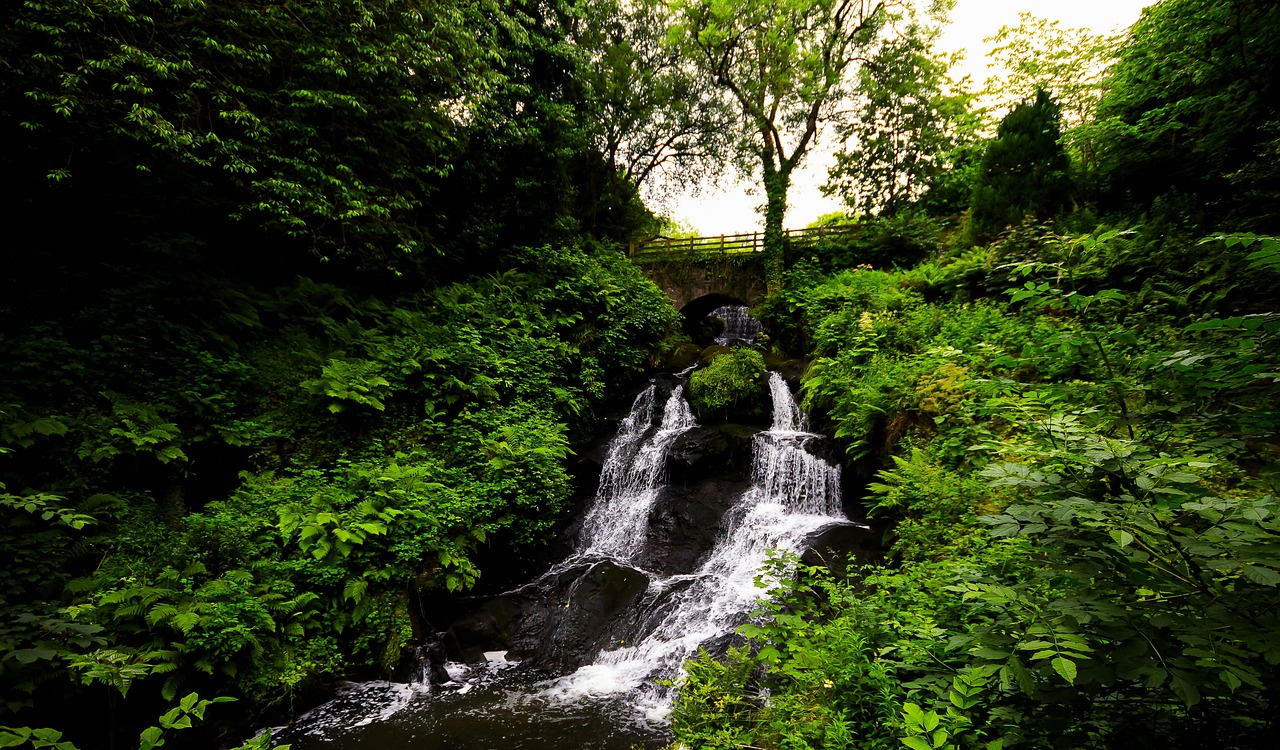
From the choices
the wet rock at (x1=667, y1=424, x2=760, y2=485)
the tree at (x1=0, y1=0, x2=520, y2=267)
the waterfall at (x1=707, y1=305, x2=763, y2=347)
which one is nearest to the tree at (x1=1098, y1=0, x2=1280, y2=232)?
the wet rock at (x1=667, y1=424, x2=760, y2=485)

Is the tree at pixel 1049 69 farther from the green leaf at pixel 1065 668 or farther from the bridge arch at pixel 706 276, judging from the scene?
the green leaf at pixel 1065 668

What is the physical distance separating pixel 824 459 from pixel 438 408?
24.8ft

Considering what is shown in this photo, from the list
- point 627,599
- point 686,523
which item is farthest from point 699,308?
point 627,599

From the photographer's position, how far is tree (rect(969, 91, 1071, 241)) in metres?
9.38

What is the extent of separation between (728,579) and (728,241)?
13596 millimetres

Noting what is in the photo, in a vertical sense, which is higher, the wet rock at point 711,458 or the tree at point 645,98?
the tree at point 645,98

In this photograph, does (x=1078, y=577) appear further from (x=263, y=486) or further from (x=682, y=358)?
(x=682, y=358)

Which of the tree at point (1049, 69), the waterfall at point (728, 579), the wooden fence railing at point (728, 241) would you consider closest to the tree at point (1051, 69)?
the tree at point (1049, 69)

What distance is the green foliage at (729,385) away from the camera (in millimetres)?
11414

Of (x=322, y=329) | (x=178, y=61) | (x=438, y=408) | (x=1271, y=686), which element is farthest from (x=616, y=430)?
(x=1271, y=686)

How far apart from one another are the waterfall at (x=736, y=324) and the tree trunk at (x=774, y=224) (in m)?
1.63

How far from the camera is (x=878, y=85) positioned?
15.5 m

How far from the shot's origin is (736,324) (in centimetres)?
1947

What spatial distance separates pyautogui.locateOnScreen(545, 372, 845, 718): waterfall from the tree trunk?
24.1 ft
